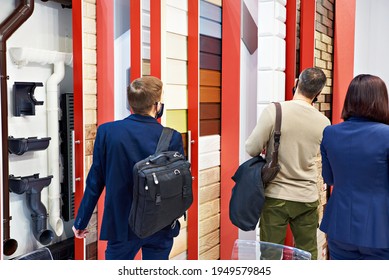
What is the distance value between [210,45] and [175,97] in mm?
560

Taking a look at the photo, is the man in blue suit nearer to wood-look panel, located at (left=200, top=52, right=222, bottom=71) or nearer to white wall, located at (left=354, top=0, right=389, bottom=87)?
wood-look panel, located at (left=200, top=52, right=222, bottom=71)

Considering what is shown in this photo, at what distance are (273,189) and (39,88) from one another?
1.57 meters

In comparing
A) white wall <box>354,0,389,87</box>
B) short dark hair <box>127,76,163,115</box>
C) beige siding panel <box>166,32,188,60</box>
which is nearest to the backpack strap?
short dark hair <box>127,76,163,115</box>

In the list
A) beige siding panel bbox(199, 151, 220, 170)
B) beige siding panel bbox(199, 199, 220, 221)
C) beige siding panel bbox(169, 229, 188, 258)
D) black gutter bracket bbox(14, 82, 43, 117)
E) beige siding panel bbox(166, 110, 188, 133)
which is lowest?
beige siding panel bbox(169, 229, 188, 258)

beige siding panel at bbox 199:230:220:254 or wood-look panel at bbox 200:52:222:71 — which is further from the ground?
wood-look panel at bbox 200:52:222:71

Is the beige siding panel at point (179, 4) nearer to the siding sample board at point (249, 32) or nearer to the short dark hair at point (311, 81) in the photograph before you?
the siding sample board at point (249, 32)

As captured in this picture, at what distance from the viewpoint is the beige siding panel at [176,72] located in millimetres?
2868

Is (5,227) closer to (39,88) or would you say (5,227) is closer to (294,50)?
(39,88)

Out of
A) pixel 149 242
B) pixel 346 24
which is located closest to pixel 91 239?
pixel 149 242

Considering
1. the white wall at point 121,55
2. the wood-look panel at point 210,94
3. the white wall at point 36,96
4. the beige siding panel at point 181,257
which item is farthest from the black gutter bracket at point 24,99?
the beige siding panel at point 181,257

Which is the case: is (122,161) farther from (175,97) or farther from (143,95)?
(175,97)

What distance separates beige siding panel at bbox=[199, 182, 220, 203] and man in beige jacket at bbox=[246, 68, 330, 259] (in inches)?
25.1

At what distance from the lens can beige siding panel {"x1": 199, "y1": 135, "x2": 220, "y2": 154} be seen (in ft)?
10.5

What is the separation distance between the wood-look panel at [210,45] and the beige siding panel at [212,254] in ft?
4.66
